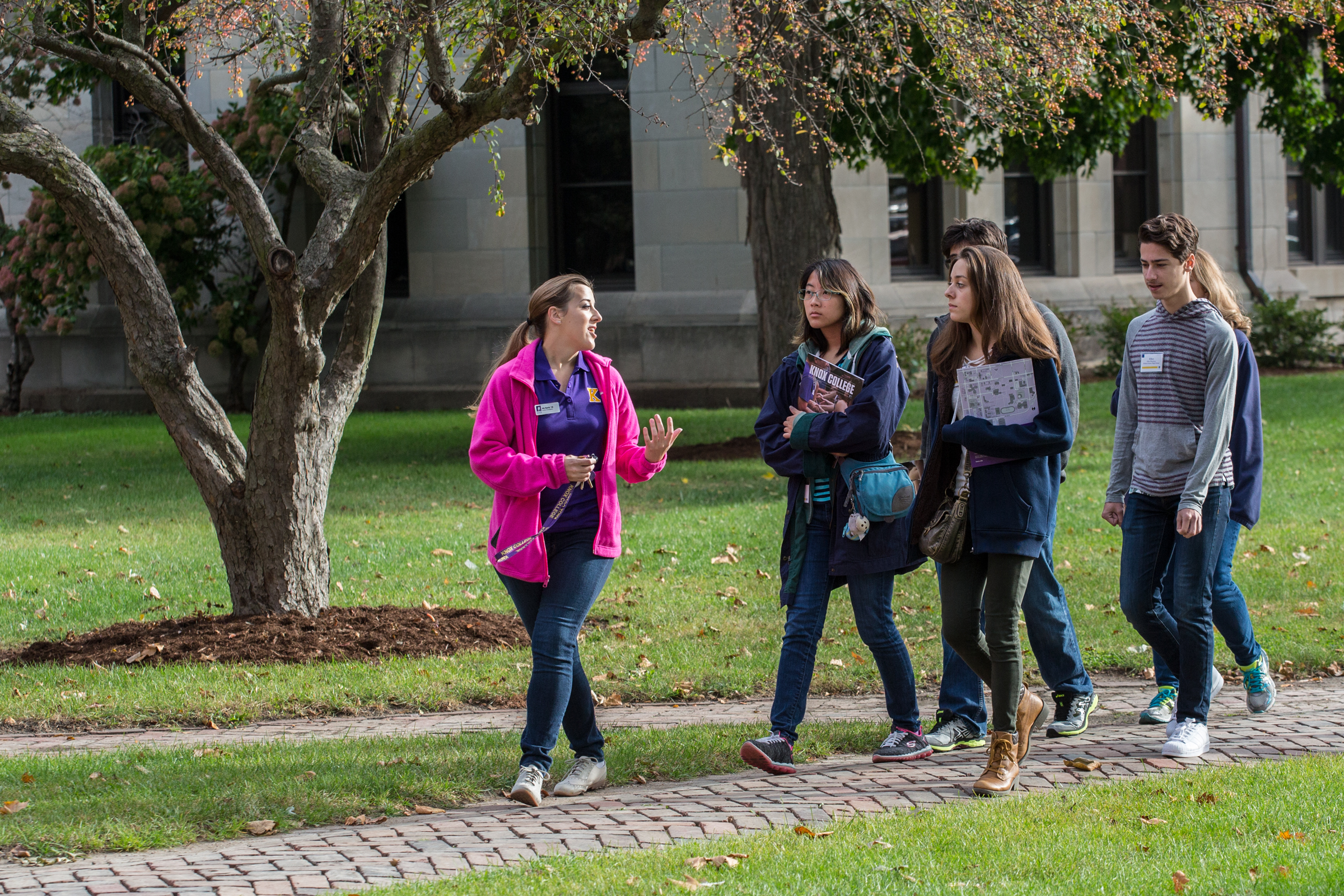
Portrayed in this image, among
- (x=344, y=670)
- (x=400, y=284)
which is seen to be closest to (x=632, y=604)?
(x=344, y=670)

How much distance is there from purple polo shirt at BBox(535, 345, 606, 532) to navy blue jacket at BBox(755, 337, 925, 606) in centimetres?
65

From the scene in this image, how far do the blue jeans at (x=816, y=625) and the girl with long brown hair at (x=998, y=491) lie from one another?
28 centimetres

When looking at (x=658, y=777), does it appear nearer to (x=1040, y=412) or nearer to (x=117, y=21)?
(x=1040, y=412)

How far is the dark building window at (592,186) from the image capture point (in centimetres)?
2242

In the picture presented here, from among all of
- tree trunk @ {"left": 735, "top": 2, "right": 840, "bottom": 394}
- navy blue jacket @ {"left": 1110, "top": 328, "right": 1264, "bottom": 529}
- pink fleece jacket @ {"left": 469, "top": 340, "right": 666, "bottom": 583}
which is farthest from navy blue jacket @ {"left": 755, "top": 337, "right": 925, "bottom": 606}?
tree trunk @ {"left": 735, "top": 2, "right": 840, "bottom": 394}

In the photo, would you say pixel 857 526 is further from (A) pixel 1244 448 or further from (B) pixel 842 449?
(A) pixel 1244 448

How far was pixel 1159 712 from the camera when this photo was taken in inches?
239

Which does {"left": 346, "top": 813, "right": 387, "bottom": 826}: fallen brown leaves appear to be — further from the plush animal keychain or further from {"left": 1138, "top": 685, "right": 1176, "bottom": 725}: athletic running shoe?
{"left": 1138, "top": 685, "right": 1176, "bottom": 725}: athletic running shoe

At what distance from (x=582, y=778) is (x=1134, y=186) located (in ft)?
75.4

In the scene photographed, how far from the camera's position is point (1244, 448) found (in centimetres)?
565

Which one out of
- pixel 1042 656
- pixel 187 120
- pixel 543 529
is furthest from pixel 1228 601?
pixel 187 120

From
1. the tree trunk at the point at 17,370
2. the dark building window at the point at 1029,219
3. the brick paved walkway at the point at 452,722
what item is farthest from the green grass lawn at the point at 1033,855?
the tree trunk at the point at 17,370

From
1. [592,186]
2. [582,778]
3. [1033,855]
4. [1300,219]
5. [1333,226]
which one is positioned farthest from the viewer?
[1333,226]

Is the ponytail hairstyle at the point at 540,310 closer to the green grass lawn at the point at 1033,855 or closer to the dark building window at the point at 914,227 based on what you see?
the green grass lawn at the point at 1033,855
